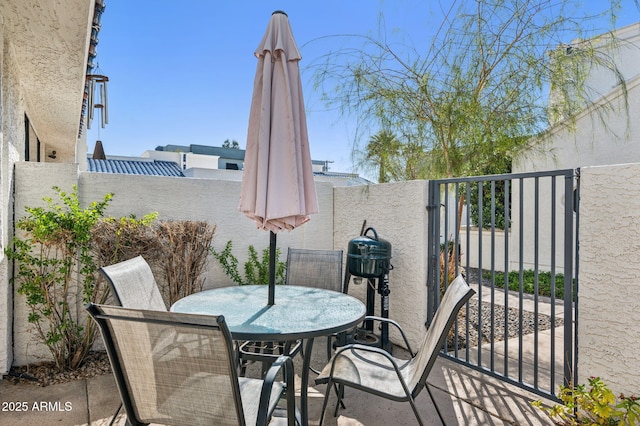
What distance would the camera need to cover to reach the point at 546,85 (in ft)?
16.9

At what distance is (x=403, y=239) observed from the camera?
4793 mm

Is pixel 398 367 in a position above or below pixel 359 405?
above

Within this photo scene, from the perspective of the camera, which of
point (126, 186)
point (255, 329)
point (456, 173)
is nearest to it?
point (255, 329)

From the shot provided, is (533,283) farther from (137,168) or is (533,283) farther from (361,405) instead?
(137,168)

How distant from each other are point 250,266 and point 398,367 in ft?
11.2

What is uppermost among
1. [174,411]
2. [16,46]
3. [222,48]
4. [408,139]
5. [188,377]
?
[222,48]

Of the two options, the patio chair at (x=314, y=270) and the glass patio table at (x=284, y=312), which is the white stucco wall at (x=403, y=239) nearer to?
the patio chair at (x=314, y=270)

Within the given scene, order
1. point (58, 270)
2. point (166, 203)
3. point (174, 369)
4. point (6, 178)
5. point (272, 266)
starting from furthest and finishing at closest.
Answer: point (166, 203)
point (58, 270)
point (6, 178)
point (272, 266)
point (174, 369)

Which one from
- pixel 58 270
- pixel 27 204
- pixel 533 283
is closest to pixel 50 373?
pixel 58 270

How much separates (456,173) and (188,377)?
15.9 feet

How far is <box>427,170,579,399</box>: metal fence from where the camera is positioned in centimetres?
326

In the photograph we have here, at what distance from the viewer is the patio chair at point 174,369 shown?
178cm

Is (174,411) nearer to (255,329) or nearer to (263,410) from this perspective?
(263,410)

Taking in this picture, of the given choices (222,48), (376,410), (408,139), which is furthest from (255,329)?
(222,48)
